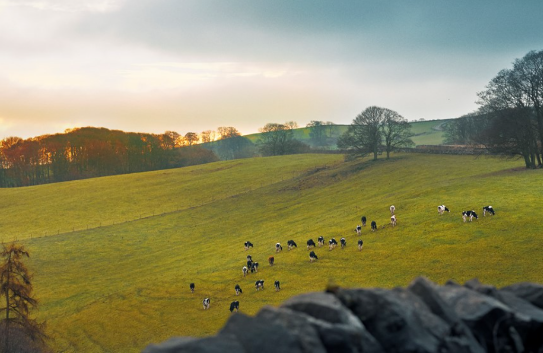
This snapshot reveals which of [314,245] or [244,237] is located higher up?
[314,245]

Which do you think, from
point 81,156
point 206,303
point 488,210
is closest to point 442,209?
point 488,210

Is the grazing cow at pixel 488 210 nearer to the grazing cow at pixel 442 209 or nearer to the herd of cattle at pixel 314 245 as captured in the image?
the herd of cattle at pixel 314 245

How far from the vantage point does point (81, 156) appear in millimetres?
146750

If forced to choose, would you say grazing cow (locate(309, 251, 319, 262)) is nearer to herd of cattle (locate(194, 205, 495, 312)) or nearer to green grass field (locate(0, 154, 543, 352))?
herd of cattle (locate(194, 205, 495, 312))

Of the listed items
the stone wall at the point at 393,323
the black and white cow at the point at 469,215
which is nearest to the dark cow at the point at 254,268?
the black and white cow at the point at 469,215

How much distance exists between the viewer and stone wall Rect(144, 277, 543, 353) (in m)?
5.93

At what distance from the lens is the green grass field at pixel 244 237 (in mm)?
34312

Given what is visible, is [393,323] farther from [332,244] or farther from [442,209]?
[442,209]

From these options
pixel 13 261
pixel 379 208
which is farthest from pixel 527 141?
pixel 13 261

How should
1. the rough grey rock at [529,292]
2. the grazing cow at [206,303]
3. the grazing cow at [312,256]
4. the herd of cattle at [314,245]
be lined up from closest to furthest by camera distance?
1. the rough grey rock at [529,292]
2. the grazing cow at [206,303]
3. the herd of cattle at [314,245]
4. the grazing cow at [312,256]

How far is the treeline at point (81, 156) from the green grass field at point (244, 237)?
129ft

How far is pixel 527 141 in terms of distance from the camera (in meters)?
63.3

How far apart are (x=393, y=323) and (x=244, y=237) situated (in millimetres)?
54587

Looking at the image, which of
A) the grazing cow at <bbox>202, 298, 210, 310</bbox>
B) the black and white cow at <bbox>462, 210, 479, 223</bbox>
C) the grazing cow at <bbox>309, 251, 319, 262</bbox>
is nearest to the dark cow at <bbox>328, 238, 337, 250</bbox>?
the grazing cow at <bbox>309, 251, 319, 262</bbox>
